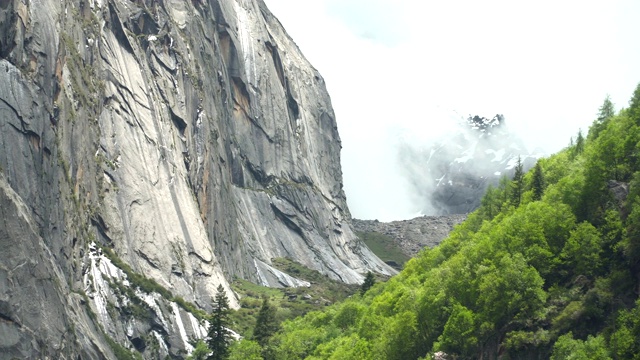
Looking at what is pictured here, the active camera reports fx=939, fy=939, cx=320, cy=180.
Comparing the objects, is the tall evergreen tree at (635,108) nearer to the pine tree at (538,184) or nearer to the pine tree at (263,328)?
the pine tree at (538,184)

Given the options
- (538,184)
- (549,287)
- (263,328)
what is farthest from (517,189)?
(549,287)

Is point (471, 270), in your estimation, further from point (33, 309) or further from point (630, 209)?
point (33, 309)

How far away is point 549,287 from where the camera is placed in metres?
75.1

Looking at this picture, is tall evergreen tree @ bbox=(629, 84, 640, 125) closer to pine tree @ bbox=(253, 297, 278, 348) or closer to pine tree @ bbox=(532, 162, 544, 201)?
pine tree @ bbox=(532, 162, 544, 201)

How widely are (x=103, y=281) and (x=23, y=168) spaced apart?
1437 inches

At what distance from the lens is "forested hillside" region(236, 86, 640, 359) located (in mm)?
66000

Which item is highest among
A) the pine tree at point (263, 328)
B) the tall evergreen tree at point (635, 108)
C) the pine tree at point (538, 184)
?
the tall evergreen tree at point (635, 108)

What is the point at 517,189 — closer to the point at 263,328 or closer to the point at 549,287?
the point at 263,328

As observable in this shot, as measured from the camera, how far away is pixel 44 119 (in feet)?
455

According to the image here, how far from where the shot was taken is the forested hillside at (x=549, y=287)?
66.0 m

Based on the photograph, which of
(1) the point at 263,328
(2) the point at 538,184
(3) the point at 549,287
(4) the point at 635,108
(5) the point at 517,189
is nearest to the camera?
(3) the point at 549,287

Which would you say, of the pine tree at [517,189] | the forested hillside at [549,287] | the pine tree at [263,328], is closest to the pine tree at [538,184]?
the pine tree at [517,189]

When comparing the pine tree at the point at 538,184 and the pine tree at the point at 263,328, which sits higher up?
the pine tree at the point at 538,184

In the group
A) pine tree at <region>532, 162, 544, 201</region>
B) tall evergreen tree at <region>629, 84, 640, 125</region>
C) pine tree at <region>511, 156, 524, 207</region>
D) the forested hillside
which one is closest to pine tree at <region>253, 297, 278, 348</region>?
the forested hillside
